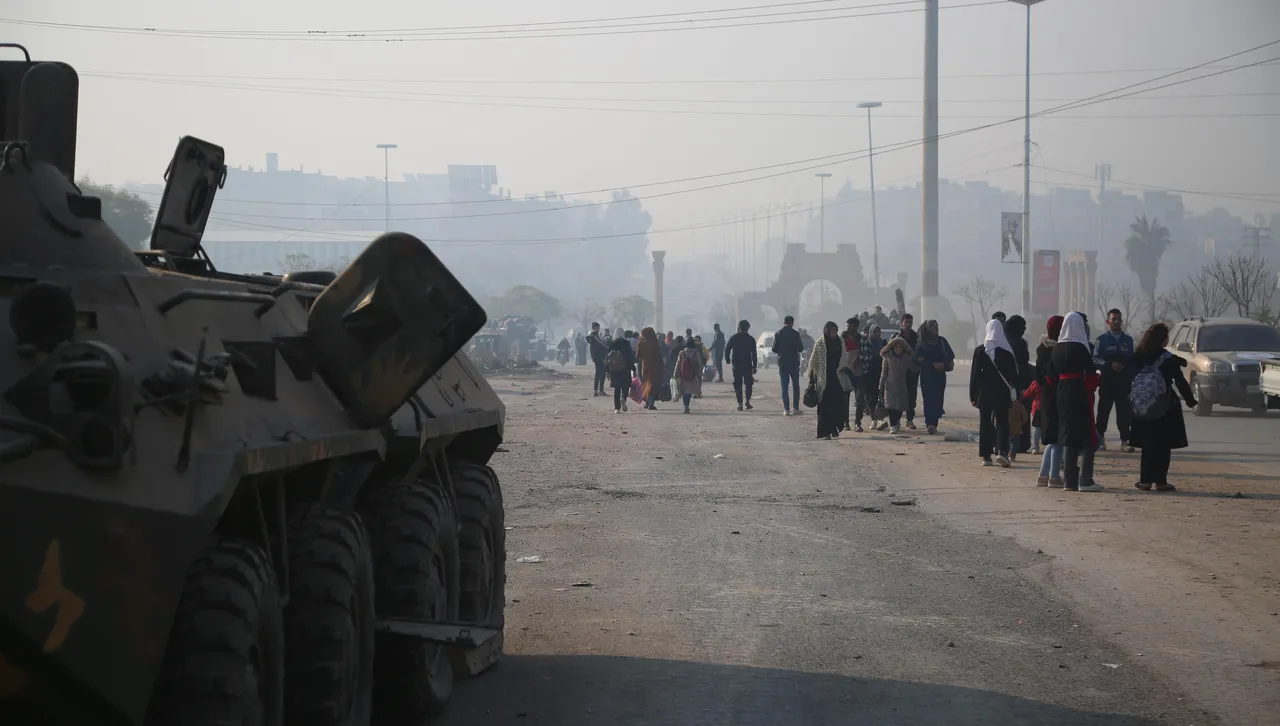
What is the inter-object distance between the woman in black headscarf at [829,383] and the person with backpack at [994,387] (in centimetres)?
422

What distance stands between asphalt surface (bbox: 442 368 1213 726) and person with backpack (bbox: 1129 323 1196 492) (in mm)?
2238

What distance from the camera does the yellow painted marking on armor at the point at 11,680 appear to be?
3.69 metres

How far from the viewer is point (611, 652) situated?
7.12 m

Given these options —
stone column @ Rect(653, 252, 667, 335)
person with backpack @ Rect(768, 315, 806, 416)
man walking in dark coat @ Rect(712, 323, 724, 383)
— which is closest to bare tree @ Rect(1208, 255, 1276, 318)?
man walking in dark coat @ Rect(712, 323, 724, 383)

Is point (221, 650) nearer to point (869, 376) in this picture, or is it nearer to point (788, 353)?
point (869, 376)

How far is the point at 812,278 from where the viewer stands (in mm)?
121812

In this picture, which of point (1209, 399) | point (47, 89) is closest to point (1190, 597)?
point (47, 89)

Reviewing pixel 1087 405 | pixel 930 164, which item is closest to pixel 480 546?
pixel 1087 405

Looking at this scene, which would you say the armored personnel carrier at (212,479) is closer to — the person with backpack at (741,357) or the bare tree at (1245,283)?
the person with backpack at (741,357)

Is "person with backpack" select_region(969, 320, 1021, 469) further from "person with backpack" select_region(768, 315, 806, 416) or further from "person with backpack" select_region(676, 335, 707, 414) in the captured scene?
"person with backpack" select_region(676, 335, 707, 414)

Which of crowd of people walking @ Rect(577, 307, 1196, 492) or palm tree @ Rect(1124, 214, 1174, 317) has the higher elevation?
palm tree @ Rect(1124, 214, 1174, 317)

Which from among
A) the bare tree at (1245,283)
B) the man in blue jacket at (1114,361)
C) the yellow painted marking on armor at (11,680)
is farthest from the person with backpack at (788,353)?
the yellow painted marking on armor at (11,680)

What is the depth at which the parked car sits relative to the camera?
941 inches

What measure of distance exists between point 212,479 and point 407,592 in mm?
1922
